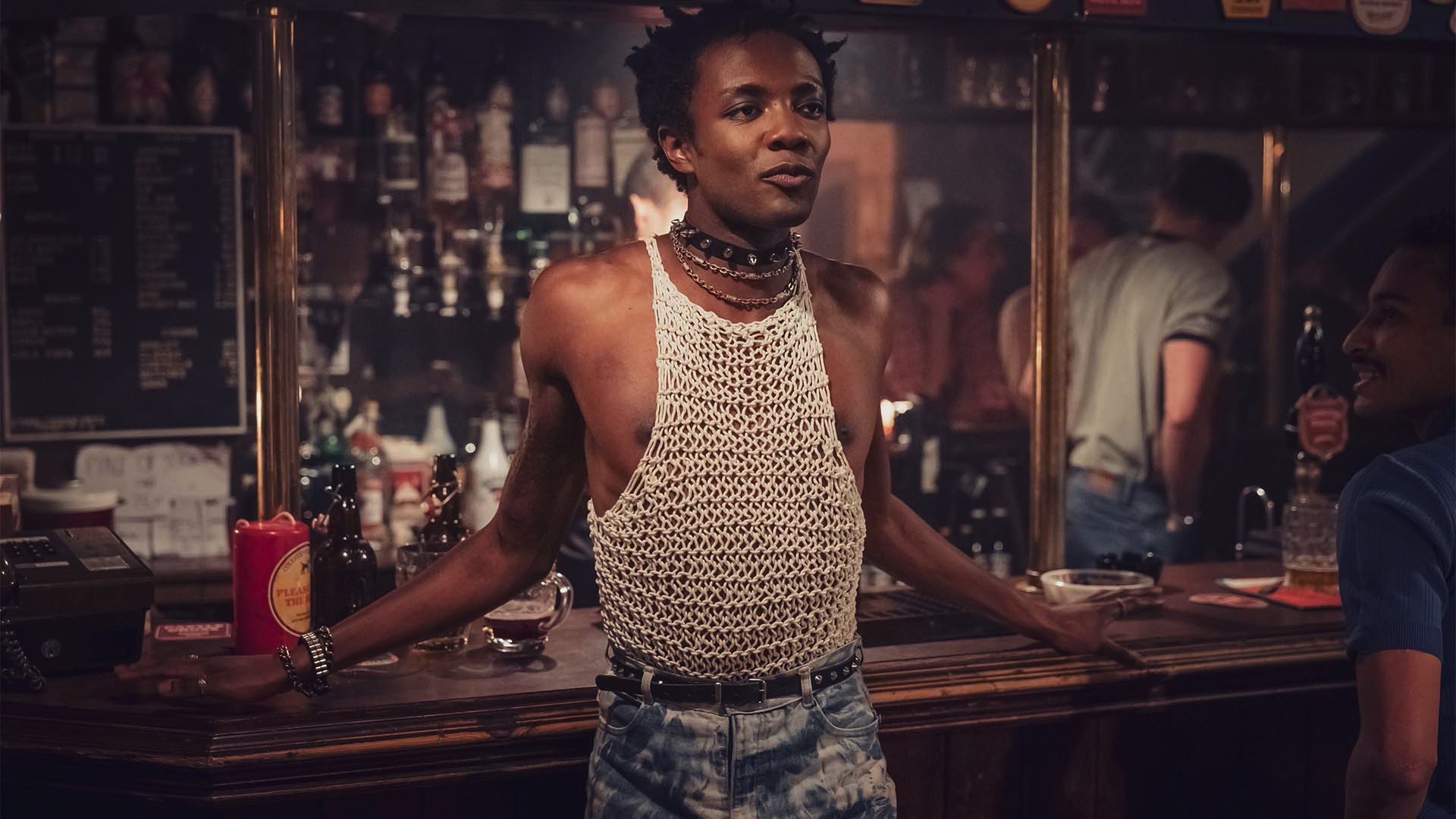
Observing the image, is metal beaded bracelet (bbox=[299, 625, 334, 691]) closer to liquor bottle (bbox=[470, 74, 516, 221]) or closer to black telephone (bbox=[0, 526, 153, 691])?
black telephone (bbox=[0, 526, 153, 691])

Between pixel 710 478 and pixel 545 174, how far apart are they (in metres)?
3.69

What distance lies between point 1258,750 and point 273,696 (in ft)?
5.78

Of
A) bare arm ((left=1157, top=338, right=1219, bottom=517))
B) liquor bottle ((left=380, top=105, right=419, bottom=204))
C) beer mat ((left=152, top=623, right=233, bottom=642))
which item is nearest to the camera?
beer mat ((left=152, top=623, right=233, bottom=642))

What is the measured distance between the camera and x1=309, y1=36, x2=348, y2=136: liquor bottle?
17.2 ft

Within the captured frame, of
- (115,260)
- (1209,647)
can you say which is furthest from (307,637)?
(115,260)

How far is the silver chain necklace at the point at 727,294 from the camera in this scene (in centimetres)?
204

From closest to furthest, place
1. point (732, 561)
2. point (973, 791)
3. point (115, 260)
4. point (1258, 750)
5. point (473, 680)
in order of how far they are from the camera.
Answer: point (732, 561), point (473, 680), point (973, 791), point (1258, 750), point (115, 260)

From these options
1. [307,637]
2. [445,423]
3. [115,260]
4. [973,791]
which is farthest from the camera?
[445,423]

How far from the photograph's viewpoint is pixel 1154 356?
5207mm

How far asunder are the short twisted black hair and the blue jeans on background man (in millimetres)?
3505

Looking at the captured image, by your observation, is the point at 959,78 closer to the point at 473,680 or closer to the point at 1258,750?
the point at 1258,750

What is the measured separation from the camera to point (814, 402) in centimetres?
201

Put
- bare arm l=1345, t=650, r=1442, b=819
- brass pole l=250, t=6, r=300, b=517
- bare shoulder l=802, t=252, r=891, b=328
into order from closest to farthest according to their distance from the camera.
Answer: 1. bare arm l=1345, t=650, r=1442, b=819
2. bare shoulder l=802, t=252, r=891, b=328
3. brass pole l=250, t=6, r=300, b=517

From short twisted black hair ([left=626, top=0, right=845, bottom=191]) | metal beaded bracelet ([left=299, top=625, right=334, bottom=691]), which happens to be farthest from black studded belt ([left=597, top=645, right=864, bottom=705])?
short twisted black hair ([left=626, top=0, right=845, bottom=191])
